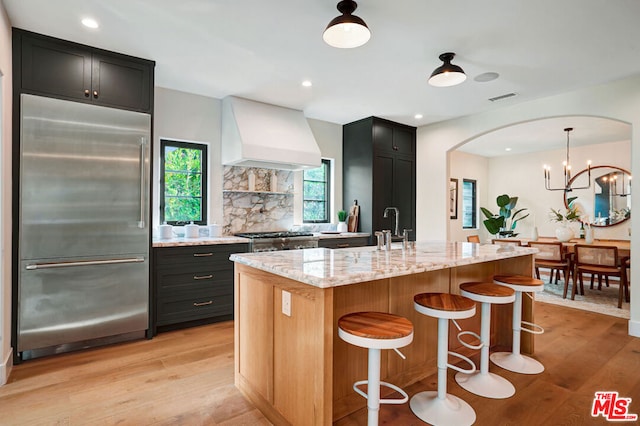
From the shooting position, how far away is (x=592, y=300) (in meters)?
4.97

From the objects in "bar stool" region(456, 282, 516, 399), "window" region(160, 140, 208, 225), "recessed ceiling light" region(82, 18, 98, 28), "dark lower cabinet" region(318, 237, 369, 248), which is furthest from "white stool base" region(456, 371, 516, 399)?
"recessed ceiling light" region(82, 18, 98, 28)

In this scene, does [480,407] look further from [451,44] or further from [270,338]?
[451,44]

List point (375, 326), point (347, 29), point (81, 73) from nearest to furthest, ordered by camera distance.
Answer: point (375, 326)
point (347, 29)
point (81, 73)

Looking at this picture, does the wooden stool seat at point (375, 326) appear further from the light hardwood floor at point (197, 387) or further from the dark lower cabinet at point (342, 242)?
the dark lower cabinet at point (342, 242)

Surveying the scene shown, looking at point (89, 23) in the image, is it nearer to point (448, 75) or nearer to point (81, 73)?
point (81, 73)

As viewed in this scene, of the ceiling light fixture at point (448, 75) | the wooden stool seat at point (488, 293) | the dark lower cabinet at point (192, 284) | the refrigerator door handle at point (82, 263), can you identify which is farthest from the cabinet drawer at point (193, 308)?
the ceiling light fixture at point (448, 75)

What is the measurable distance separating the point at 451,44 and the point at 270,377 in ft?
9.84

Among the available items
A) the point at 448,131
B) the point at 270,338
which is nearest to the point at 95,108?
the point at 270,338

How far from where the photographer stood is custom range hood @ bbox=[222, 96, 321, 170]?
414 centimetres

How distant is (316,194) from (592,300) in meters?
4.39

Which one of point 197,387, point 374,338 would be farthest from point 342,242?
point 374,338

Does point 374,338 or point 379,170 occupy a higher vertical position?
point 379,170

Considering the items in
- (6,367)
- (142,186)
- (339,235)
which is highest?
(142,186)

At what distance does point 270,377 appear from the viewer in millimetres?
2037
